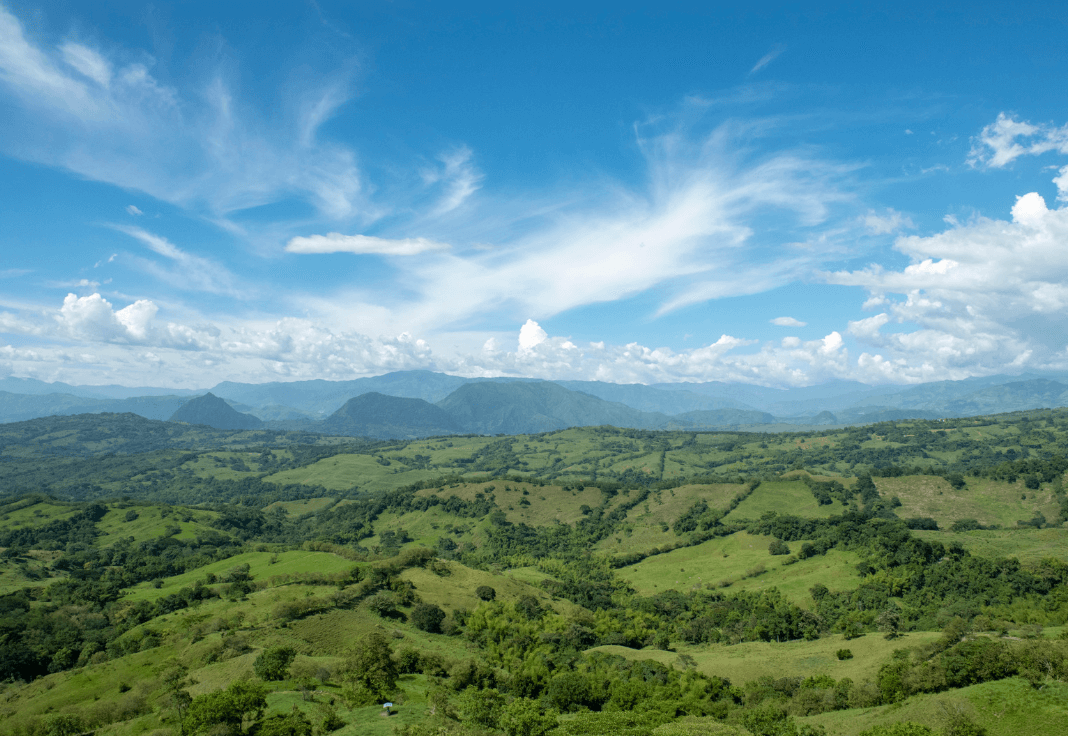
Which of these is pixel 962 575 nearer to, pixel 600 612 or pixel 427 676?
pixel 600 612

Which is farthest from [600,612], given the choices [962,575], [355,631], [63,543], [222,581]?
[63,543]

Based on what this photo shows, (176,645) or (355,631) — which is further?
(355,631)

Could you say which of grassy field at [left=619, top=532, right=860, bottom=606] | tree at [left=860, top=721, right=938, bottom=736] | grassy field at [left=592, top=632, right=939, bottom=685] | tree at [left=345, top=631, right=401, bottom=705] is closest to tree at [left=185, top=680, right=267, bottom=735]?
tree at [left=345, top=631, right=401, bottom=705]

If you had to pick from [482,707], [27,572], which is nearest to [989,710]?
[482,707]

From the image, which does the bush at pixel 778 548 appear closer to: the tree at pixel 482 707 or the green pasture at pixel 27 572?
the tree at pixel 482 707

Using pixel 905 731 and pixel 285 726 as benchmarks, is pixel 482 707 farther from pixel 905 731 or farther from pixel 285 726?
pixel 905 731
